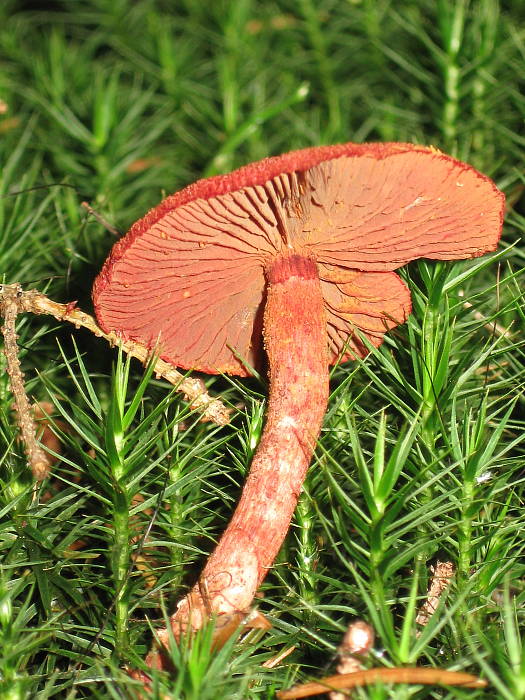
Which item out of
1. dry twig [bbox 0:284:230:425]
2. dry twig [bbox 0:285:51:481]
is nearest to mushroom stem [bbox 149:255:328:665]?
dry twig [bbox 0:284:230:425]

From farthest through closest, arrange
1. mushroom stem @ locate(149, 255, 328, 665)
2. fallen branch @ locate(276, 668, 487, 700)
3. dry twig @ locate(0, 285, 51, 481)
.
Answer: dry twig @ locate(0, 285, 51, 481), mushroom stem @ locate(149, 255, 328, 665), fallen branch @ locate(276, 668, 487, 700)

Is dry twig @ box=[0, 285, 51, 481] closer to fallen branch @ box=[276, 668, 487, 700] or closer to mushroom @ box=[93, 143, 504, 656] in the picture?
mushroom @ box=[93, 143, 504, 656]

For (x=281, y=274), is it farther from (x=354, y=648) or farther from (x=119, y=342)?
(x=354, y=648)

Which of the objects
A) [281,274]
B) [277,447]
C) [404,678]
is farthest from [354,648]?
[281,274]

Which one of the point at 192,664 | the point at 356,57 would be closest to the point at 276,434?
the point at 192,664

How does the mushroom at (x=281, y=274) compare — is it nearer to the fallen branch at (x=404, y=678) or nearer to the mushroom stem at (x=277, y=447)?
the mushroom stem at (x=277, y=447)

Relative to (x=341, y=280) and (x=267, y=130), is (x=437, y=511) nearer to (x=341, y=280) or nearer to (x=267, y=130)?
(x=341, y=280)
